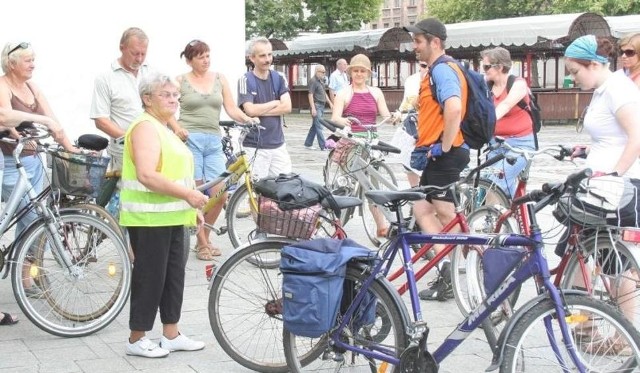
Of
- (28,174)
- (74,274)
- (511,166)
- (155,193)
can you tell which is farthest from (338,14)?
(155,193)

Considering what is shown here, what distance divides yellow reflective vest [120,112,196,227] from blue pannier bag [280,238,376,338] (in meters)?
1.01

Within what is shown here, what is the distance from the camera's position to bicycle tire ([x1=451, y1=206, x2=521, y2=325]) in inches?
220

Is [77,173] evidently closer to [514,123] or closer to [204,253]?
[204,253]

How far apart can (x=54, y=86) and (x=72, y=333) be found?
6732 mm

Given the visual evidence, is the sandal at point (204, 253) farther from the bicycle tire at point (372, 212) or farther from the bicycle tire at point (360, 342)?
the bicycle tire at point (360, 342)

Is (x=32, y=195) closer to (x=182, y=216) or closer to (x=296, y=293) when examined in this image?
(x=182, y=216)

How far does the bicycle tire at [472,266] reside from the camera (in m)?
5.58

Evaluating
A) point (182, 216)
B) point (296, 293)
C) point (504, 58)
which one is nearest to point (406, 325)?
point (296, 293)

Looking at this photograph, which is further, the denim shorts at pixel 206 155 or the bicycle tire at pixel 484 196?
the denim shorts at pixel 206 155

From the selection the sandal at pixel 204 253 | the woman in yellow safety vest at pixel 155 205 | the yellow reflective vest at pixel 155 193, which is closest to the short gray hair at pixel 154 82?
the woman in yellow safety vest at pixel 155 205

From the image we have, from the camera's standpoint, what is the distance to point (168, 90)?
515cm

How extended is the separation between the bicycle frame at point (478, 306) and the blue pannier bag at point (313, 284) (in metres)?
0.11

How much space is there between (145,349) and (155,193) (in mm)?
865

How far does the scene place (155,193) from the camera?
203 inches
